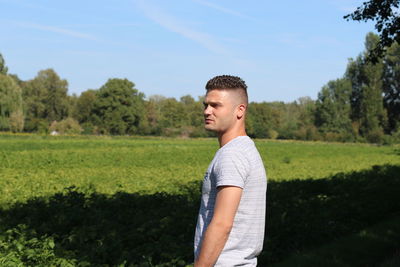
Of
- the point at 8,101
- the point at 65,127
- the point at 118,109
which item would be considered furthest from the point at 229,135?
the point at 118,109

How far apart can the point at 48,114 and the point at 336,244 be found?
95272 mm

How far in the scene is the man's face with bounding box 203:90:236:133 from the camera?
8.29ft

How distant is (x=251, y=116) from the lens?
113938mm

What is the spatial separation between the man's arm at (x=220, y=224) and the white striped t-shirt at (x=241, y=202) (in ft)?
0.26

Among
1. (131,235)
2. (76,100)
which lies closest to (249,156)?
(131,235)

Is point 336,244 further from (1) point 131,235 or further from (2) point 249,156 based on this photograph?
(2) point 249,156

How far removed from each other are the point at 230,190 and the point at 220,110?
0.48 metres

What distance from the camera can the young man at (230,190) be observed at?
91.4 inches

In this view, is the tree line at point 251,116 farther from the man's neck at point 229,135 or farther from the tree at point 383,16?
the man's neck at point 229,135

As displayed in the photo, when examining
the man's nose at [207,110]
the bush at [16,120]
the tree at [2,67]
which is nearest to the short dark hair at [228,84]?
the man's nose at [207,110]

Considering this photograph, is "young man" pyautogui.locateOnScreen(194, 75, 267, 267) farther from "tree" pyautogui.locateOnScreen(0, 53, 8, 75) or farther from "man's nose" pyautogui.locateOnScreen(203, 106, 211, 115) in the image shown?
"tree" pyautogui.locateOnScreen(0, 53, 8, 75)

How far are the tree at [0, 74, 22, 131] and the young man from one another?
56.6 meters

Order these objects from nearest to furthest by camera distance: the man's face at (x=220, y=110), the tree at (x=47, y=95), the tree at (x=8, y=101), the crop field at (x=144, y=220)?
the man's face at (x=220, y=110)
the crop field at (x=144, y=220)
the tree at (x=8, y=101)
the tree at (x=47, y=95)

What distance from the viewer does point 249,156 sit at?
8.00 ft
